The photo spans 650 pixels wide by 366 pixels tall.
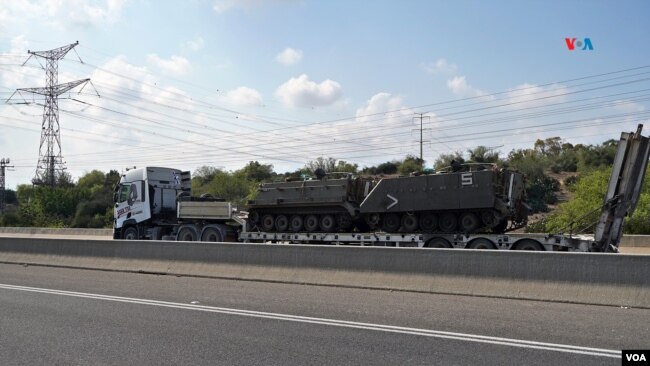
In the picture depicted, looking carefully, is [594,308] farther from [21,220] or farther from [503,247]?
[21,220]

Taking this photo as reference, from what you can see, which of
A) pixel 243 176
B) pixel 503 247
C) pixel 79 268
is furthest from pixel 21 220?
pixel 503 247

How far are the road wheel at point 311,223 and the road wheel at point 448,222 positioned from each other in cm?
453

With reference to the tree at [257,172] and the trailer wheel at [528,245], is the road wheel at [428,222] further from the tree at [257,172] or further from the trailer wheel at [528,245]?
the tree at [257,172]

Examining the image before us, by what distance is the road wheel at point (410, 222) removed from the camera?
17.2m

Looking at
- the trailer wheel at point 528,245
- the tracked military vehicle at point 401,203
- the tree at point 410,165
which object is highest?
the tree at point 410,165

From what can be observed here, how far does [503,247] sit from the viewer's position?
14.9 metres

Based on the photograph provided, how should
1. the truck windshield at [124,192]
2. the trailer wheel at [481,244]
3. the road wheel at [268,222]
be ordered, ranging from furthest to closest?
the truck windshield at [124,192] < the road wheel at [268,222] < the trailer wheel at [481,244]

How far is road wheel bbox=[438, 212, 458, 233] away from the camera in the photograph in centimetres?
1650

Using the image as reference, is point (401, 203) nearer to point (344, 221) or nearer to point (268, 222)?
point (344, 221)

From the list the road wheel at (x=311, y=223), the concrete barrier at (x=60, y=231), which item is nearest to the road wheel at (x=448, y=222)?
the road wheel at (x=311, y=223)

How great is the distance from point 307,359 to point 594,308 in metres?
5.08

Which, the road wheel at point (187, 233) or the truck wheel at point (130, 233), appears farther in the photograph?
the truck wheel at point (130, 233)

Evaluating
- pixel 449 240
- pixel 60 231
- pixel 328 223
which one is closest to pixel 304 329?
pixel 449 240

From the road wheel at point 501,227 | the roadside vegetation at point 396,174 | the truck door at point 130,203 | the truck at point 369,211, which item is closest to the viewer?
the truck at point 369,211
